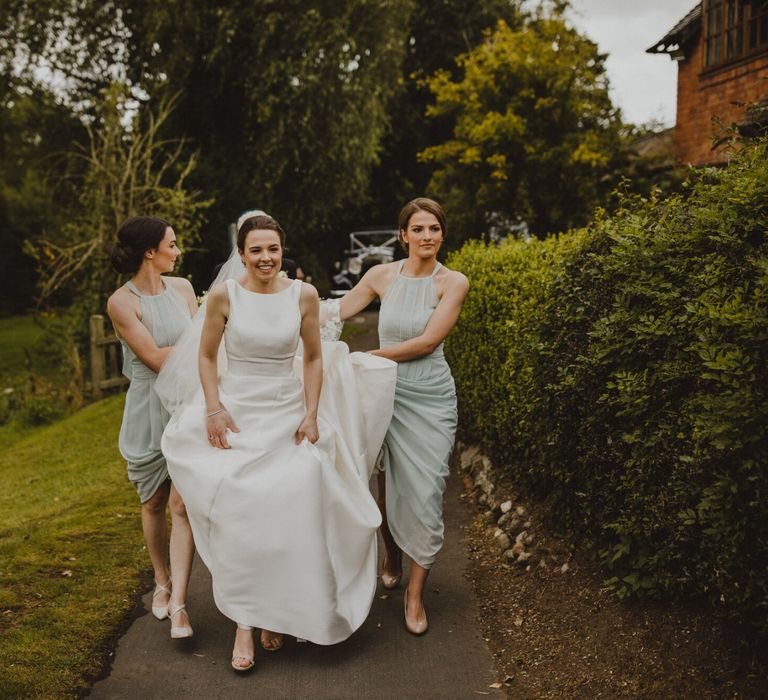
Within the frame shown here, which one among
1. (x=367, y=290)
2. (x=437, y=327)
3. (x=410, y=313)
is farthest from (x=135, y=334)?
(x=437, y=327)

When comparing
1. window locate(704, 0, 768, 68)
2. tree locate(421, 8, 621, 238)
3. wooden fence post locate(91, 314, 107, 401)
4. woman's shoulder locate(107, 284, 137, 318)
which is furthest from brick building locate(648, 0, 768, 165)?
woman's shoulder locate(107, 284, 137, 318)

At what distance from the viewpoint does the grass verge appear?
4.12 m

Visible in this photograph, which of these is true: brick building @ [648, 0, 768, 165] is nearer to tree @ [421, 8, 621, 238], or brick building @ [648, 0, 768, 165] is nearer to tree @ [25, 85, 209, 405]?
tree @ [421, 8, 621, 238]

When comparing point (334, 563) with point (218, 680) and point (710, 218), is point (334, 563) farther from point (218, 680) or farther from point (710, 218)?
point (710, 218)

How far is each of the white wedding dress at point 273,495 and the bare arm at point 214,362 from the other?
4 cm

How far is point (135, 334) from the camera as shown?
4508 millimetres

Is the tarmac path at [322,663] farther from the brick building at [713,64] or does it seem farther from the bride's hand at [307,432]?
the brick building at [713,64]

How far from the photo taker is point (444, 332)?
15.4 feet

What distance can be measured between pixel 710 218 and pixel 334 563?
7.98 feet

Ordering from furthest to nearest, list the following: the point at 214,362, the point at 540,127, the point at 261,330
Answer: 1. the point at 540,127
2. the point at 214,362
3. the point at 261,330

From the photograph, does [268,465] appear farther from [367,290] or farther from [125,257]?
[125,257]

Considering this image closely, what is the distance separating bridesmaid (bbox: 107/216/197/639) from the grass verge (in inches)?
18.5

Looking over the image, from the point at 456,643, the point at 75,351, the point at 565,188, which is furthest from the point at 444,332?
the point at 565,188

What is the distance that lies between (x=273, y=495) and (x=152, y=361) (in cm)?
110
